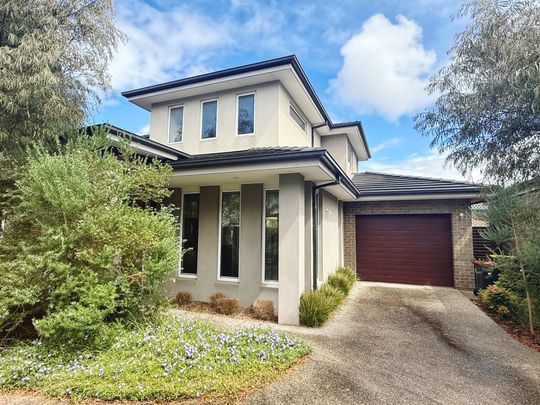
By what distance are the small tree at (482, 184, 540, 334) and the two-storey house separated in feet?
12.6

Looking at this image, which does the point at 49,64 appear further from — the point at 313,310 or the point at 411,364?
the point at 411,364

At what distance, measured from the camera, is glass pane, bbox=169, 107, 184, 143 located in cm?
1080

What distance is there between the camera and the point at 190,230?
9.22 m

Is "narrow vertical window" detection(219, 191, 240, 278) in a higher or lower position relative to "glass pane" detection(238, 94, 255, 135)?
lower

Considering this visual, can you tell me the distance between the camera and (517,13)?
19.3 ft

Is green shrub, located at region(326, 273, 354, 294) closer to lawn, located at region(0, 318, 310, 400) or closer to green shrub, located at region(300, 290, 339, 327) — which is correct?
green shrub, located at region(300, 290, 339, 327)

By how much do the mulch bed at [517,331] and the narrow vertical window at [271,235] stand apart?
5.55 meters

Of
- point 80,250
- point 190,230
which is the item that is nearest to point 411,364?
point 80,250

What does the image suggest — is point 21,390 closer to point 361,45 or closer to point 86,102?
point 86,102

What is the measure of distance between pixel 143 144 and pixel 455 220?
11.9 metres

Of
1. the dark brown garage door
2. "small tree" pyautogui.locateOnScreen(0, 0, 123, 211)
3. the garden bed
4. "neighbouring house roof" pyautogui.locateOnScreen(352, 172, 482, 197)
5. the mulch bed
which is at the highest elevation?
"small tree" pyautogui.locateOnScreen(0, 0, 123, 211)

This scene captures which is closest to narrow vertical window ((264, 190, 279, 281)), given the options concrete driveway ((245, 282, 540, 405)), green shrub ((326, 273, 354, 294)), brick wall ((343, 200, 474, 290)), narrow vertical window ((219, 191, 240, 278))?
narrow vertical window ((219, 191, 240, 278))

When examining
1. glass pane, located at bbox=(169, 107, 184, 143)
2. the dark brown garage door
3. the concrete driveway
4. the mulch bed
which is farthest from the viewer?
the dark brown garage door

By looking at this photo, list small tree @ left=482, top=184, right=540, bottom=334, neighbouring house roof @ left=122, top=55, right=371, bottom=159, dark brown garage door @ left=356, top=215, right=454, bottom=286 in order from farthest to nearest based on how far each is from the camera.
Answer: dark brown garage door @ left=356, top=215, right=454, bottom=286, neighbouring house roof @ left=122, top=55, right=371, bottom=159, small tree @ left=482, top=184, right=540, bottom=334
